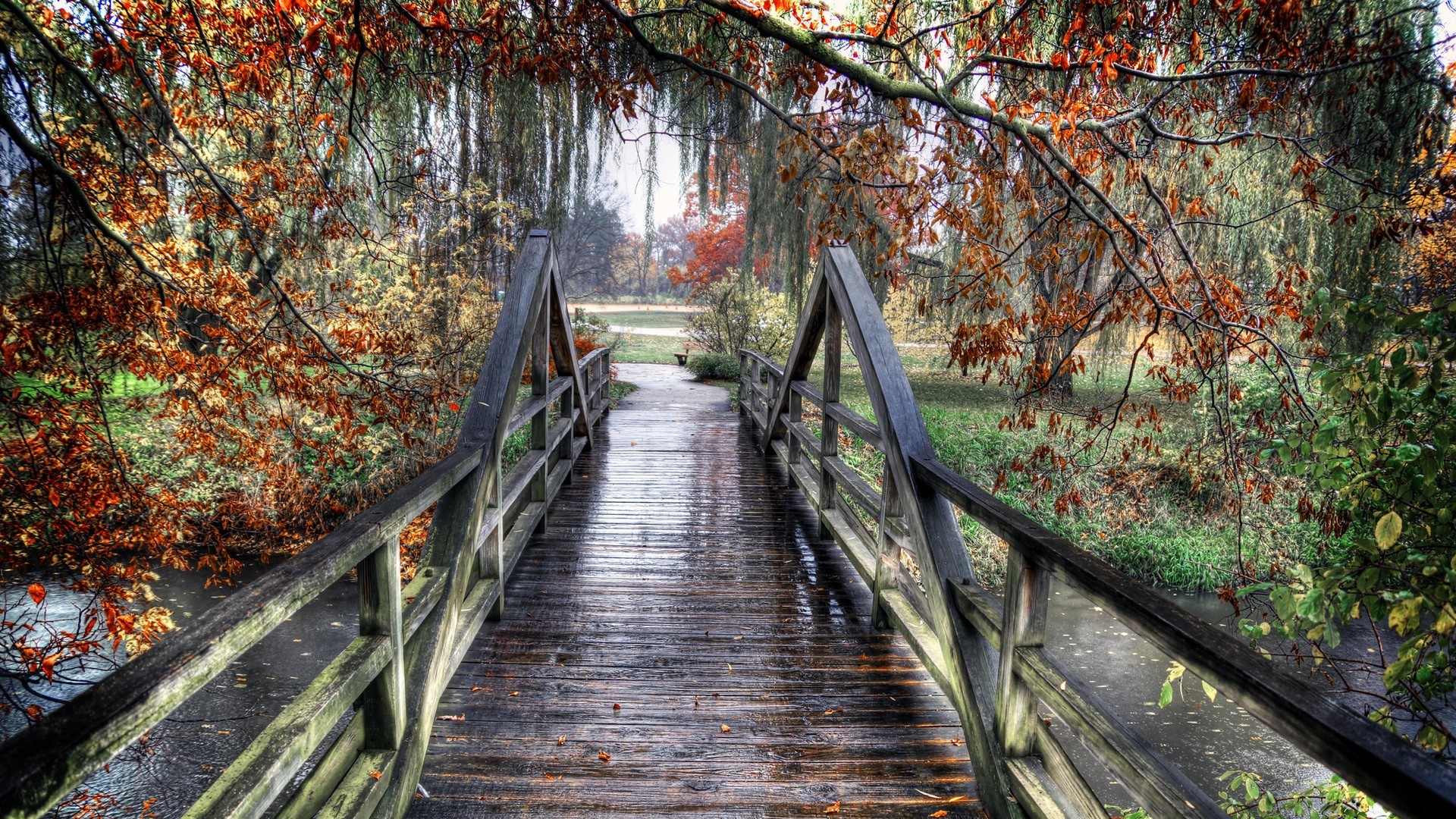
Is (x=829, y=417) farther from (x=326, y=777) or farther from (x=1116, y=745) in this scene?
(x=326, y=777)

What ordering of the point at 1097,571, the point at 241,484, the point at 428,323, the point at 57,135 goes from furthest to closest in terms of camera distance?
the point at 428,323 → the point at 241,484 → the point at 57,135 → the point at 1097,571

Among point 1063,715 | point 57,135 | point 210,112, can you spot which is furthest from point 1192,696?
point 210,112

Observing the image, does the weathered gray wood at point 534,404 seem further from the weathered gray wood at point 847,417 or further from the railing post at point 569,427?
the weathered gray wood at point 847,417

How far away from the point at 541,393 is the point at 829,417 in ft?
5.97

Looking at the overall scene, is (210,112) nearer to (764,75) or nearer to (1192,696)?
(764,75)

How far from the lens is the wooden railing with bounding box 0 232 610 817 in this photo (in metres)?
1.03

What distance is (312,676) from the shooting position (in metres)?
5.71

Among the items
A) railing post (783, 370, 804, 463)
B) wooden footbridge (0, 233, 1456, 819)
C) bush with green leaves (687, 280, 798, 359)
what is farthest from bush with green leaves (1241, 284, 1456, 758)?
bush with green leaves (687, 280, 798, 359)

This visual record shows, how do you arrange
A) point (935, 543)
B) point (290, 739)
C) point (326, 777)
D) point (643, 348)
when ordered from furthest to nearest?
point (643, 348) < point (935, 543) < point (326, 777) < point (290, 739)

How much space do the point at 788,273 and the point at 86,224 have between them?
26.4 feet

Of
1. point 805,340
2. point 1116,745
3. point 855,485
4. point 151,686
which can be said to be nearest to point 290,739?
point 151,686

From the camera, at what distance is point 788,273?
33.7ft

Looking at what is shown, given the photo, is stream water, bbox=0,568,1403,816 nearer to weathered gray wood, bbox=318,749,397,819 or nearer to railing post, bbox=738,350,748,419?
weathered gray wood, bbox=318,749,397,819

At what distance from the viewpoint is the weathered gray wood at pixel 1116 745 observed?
1.37 metres
